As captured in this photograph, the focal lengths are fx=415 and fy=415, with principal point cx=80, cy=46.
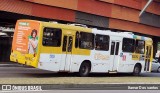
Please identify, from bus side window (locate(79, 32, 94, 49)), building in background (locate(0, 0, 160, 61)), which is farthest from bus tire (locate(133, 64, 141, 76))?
building in background (locate(0, 0, 160, 61))

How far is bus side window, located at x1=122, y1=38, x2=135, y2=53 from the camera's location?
27550mm

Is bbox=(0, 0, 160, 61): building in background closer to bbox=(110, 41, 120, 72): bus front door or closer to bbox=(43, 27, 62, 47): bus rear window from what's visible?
bbox=(110, 41, 120, 72): bus front door

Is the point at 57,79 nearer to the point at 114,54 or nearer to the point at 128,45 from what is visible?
the point at 114,54

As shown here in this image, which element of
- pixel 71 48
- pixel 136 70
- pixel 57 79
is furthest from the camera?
pixel 136 70

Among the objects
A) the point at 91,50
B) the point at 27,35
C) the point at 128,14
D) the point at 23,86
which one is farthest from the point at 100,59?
the point at 128,14

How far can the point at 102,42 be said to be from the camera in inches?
1003

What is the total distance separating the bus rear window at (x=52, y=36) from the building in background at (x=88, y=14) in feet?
36.0

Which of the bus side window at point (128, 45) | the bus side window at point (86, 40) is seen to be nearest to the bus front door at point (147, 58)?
the bus side window at point (128, 45)

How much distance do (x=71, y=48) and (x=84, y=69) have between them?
1.99 meters

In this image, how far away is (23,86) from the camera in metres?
15.6

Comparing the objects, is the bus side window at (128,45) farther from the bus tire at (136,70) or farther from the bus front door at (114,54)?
the bus tire at (136,70)

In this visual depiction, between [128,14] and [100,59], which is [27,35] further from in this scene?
[128,14]

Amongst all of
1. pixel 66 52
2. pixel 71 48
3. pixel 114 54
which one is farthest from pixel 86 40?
pixel 114 54

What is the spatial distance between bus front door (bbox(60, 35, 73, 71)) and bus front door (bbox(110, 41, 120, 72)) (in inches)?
163
